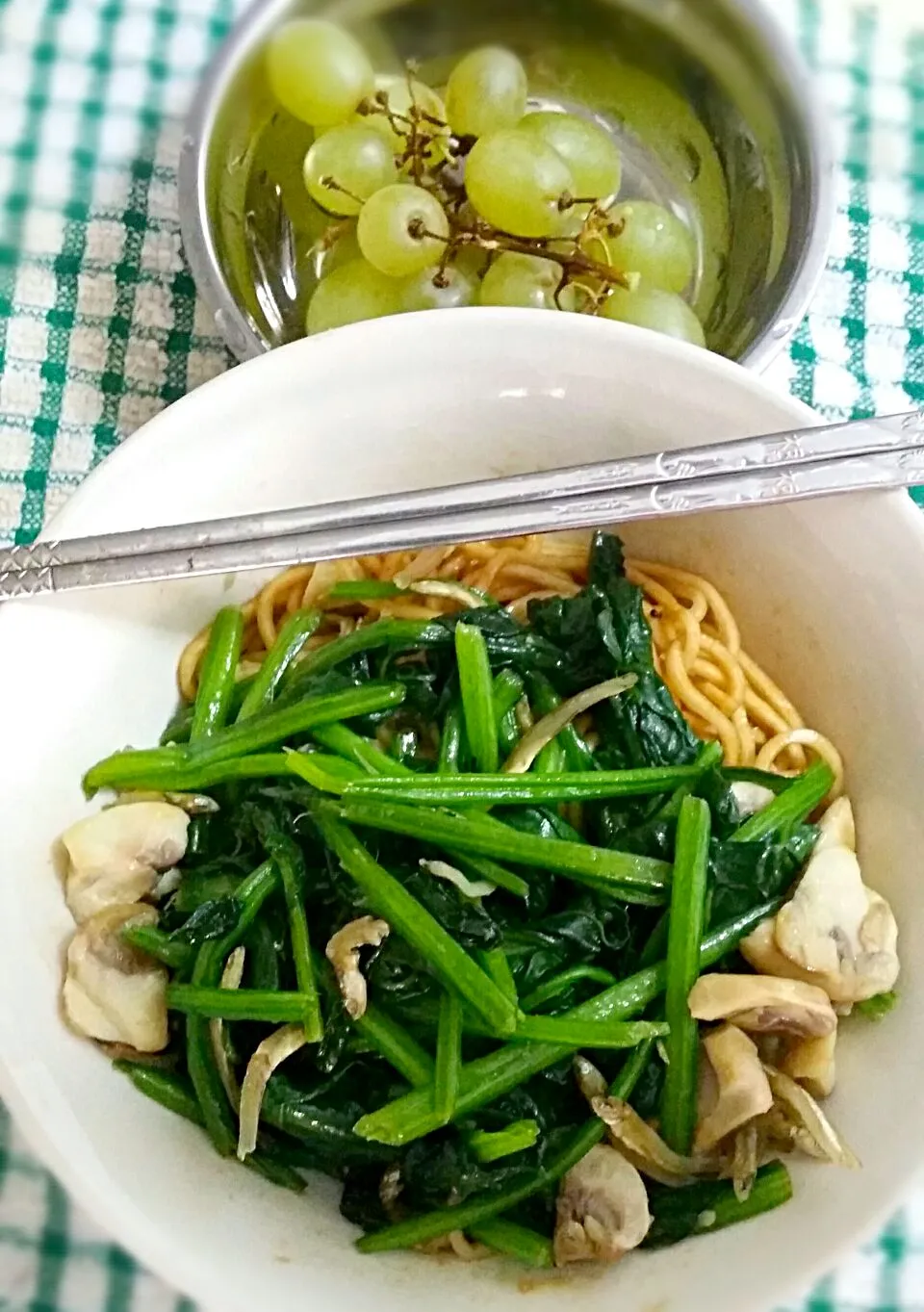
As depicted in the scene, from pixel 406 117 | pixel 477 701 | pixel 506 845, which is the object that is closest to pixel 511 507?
pixel 477 701

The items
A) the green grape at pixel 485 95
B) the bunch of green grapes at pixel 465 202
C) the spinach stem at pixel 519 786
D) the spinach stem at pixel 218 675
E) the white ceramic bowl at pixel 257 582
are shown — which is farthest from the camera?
the green grape at pixel 485 95

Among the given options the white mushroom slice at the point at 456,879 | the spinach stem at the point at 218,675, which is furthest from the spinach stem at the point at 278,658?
the white mushroom slice at the point at 456,879

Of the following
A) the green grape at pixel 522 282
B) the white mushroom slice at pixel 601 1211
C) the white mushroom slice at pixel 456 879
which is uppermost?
the green grape at pixel 522 282

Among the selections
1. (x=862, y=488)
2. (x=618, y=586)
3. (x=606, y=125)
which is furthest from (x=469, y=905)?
(x=606, y=125)

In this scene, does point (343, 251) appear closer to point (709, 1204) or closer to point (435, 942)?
point (435, 942)

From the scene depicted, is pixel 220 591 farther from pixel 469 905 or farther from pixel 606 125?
pixel 606 125

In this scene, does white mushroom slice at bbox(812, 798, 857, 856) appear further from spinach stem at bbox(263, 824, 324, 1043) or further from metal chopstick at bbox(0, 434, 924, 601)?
spinach stem at bbox(263, 824, 324, 1043)

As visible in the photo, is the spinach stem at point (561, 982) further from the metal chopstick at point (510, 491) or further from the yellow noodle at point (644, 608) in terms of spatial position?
the metal chopstick at point (510, 491)
